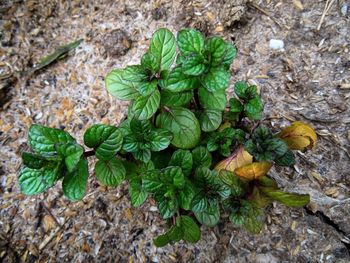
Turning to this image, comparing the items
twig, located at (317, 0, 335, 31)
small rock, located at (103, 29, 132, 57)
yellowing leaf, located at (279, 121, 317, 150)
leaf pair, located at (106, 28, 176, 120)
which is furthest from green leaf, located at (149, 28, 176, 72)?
twig, located at (317, 0, 335, 31)

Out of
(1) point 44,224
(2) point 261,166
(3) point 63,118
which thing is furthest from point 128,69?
(1) point 44,224

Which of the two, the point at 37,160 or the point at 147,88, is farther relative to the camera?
the point at 147,88

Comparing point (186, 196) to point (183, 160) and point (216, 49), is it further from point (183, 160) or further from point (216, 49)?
point (216, 49)

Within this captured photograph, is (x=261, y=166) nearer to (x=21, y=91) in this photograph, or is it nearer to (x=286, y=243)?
(x=286, y=243)

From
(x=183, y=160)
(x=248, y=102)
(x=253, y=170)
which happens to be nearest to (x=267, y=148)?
(x=253, y=170)

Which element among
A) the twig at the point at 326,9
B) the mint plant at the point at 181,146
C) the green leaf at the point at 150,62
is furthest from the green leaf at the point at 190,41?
the twig at the point at 326,9

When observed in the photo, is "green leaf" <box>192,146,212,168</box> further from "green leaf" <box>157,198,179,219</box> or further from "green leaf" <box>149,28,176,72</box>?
"green leaf" <box>149,28,176,72</box>

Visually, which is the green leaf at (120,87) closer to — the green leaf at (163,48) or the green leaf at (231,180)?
the green leaf at (163,48)
